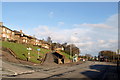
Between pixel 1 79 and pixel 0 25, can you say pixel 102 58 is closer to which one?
pixel 0 25

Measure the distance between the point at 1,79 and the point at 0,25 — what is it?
56466 millimetres

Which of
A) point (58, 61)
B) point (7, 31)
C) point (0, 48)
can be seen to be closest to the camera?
point (0, 48)

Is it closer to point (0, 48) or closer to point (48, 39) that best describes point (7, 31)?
point (0, 48)

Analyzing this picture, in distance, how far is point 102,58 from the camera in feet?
380

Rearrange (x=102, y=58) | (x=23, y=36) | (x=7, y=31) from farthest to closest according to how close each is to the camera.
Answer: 1. (x=102, y=58)
2. (x=23, y=36)
3. (x=7, y=31)

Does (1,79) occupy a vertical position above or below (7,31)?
below

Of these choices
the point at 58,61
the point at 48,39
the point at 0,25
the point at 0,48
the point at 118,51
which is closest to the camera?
the point at 118,51

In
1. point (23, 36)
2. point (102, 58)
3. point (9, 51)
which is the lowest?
point (102, 58)

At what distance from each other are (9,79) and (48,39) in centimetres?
13590

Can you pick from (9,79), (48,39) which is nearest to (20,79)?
(9,79)

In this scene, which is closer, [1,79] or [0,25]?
[1,79]

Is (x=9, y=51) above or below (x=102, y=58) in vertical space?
above

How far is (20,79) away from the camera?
15.6 metres

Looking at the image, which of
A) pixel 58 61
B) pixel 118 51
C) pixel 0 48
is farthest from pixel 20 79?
pixel 58 61
